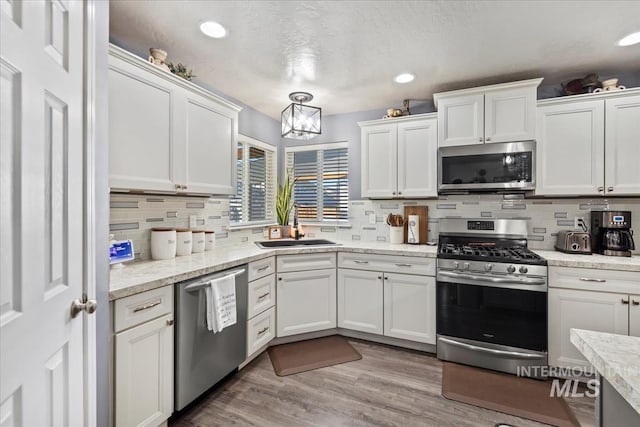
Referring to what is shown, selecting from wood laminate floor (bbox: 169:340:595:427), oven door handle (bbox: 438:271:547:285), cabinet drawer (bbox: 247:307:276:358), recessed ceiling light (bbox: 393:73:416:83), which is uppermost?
recessed ceiling light (bbox: 393:73:416:83)

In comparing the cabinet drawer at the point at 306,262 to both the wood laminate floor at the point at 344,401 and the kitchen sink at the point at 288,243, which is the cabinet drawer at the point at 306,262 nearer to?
the kitchen sink at the point at 288,243

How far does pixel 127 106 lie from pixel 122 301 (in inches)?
45.1

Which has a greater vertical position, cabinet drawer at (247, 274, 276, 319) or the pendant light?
the pendant light

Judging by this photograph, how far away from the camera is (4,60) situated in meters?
0.69

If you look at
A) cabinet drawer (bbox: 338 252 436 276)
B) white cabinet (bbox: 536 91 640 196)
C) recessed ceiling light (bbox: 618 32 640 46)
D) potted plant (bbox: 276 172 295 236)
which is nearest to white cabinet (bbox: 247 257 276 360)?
cabinet drawer (bbox: 338 252 436 276)

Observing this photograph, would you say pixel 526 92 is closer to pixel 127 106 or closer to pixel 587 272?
pixel 587 272

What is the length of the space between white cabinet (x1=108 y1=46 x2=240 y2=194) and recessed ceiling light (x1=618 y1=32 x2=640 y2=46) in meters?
2.93

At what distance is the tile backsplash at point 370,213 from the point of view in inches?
84.9

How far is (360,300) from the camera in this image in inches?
113

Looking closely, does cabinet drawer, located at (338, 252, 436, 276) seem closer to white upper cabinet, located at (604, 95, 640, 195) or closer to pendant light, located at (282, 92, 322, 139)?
pendant light, located at (282, 92, 322, 139)

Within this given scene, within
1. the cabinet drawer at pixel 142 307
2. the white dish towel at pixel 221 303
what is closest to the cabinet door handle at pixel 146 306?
the cabinet drawer at pixel 142 307

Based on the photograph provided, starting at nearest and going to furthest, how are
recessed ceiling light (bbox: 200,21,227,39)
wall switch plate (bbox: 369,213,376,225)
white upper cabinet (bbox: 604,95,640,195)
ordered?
recessed ceiling light (bbox: 200,21,227,39) → white upper cabinet (bbox: 604,95,640,195) → wall switch plate (bbox: 369,213,376,225)

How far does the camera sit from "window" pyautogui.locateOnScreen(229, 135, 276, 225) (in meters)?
3.29

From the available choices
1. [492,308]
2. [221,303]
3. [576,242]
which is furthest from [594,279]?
[221,303]
